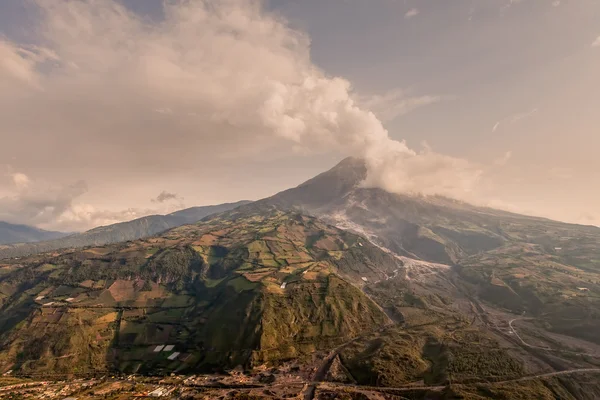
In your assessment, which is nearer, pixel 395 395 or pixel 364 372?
pixel 395 395

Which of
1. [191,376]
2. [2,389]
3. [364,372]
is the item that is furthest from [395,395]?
Result: [2,389]

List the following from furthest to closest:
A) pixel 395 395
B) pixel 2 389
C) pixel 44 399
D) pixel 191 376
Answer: pixel 191 376 → pixel 2 389 → pixel 44 399 → pixel 395 395

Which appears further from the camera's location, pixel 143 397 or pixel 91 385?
pixel 91 385

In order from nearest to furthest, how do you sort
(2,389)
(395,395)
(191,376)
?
1. (395,395)
2. (2,389)
3. (191,376)

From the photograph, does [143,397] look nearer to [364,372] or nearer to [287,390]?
[287,390]

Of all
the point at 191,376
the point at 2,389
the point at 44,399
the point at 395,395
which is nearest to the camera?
the point at 395,395

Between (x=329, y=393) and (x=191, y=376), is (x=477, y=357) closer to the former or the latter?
(x=329, y=393)

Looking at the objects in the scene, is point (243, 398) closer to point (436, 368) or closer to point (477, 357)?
point (436, 368)

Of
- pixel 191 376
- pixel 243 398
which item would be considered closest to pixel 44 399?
pixel 191 376

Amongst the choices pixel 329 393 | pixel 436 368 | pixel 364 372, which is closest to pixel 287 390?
pixel 329 393
